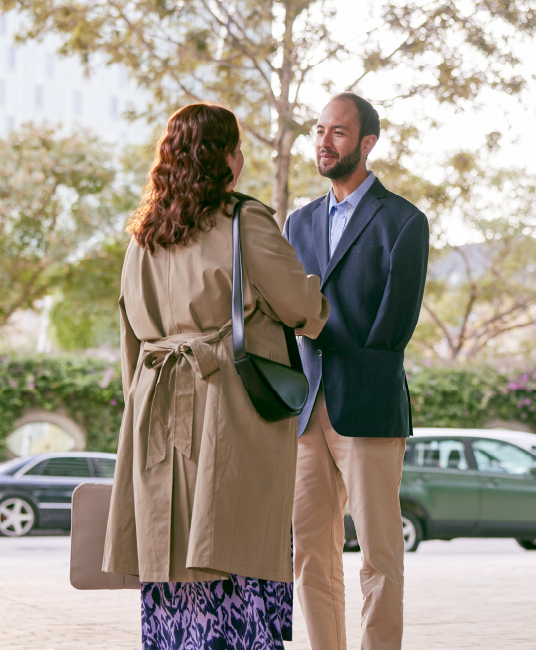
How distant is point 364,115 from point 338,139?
→ 0.48 ft

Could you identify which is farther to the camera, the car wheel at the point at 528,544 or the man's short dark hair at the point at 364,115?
the car wheel at the point at 528,544

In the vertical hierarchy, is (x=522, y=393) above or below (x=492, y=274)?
below

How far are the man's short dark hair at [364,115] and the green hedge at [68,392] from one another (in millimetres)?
15780

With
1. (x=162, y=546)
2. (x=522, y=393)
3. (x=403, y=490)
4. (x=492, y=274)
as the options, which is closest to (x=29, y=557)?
(x=403, y=490)

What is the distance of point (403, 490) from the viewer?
1168 cm

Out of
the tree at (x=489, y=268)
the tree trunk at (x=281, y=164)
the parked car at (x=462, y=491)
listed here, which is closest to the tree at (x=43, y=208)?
the tree at (x=489, y=268)

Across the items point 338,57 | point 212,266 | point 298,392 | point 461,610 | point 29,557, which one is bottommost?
point 29,557

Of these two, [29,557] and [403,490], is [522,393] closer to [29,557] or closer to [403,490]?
[403,490]

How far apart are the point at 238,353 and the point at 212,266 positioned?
0.28 metres

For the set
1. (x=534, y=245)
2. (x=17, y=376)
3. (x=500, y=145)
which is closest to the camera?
(x=500, y=145)

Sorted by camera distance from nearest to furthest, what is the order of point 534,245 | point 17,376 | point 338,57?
point 338,57, point 17,376, point 534,245

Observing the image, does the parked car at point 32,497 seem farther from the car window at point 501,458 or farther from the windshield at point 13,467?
the car window at point 501,458

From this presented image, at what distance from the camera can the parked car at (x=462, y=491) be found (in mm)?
11789

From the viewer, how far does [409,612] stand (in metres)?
5.40
